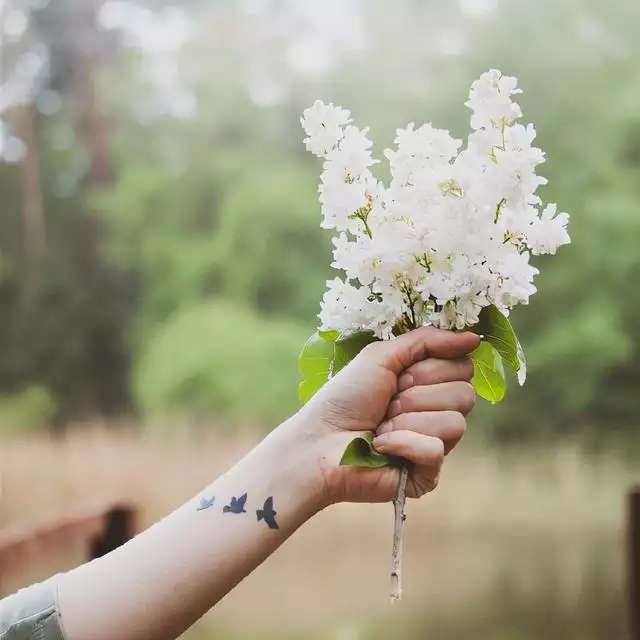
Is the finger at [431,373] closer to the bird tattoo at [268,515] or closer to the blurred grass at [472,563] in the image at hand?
the bird tattoo at [268,515]

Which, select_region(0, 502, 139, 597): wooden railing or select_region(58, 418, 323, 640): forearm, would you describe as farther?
select_region(0, 502, 139, 597): wooden railing

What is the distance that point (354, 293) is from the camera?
0.67 m

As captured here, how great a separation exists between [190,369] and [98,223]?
0.46 meters

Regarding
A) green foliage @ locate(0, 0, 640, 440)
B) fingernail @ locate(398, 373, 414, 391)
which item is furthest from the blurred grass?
fingernail @ locate(398, 373, 414, 391)

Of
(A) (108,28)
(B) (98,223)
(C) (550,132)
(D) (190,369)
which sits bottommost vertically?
(D) (190,369)

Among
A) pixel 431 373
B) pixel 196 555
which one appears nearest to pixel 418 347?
pixel 431 373

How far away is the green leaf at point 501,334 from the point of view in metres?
0.69

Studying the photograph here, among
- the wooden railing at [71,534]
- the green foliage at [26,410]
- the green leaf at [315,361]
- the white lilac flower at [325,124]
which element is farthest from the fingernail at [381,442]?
the green foliage at [26,410]

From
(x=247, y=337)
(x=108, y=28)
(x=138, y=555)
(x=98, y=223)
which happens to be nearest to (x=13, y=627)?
(x=138, y=555)

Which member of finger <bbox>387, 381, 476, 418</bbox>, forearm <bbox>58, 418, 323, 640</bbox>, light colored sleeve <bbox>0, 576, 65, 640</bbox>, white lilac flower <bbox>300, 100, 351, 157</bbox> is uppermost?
white lilac flower <bbox>300, 100, 351, 157</bbox>

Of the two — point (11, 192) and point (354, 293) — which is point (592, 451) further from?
point (11, 192)

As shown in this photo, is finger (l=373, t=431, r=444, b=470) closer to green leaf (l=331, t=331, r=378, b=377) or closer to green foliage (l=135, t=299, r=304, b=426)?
green leaf (l=331, t=331, r=378, b=377)

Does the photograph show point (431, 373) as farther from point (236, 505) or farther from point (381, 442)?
point (236, 505)

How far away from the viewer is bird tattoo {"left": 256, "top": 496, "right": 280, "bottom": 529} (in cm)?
66
